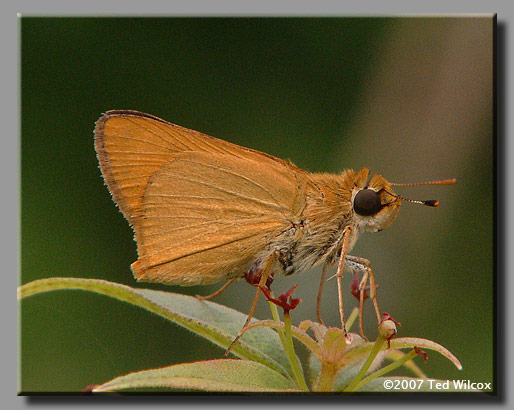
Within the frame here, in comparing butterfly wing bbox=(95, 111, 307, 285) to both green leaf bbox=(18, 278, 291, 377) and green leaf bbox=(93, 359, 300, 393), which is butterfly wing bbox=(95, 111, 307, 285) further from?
green leaf bbox=(93, 359, 300, 393)

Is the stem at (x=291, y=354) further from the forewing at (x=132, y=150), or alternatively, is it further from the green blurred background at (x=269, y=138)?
the green blurred background at (x=269, y=138)

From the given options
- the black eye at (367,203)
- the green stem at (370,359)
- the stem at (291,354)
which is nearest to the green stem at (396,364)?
the green stem at (370,359)

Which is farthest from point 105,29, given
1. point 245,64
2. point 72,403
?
point 72,403

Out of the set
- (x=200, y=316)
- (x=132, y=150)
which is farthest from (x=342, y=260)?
(x=132, y=150)

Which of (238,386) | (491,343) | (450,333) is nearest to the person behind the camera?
(238,386)

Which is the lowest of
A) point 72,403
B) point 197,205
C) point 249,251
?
point 72,403

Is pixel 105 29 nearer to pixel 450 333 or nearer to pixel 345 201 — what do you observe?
pixel 345 201
